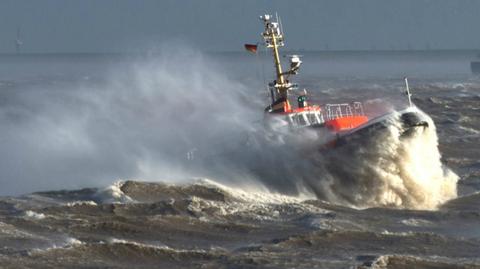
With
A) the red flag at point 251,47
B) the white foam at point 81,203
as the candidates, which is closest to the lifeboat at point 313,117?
the red flag at point 251,47

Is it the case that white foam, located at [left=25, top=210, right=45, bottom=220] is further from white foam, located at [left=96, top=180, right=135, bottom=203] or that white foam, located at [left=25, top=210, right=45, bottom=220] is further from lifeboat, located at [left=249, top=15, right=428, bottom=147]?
lifeboat, located at [left=249, top=15, right=428, bottom=147]

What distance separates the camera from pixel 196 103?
58375 millimetres

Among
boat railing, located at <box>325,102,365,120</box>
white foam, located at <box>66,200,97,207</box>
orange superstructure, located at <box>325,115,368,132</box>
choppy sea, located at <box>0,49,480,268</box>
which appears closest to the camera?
choppy sea, located at <box>0,49,480,268</box>

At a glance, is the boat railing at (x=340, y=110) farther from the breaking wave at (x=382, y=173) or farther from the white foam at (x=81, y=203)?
the white foam at (x=81, y=203)

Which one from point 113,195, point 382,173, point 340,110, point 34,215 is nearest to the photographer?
point 34,215

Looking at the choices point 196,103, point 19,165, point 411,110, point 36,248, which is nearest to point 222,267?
point 36,248

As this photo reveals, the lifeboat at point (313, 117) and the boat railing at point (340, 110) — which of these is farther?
the boat railing at point (340, 110)

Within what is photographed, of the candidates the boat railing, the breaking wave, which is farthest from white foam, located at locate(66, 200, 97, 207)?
the boat railing

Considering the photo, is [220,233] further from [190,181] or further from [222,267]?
[190,181]

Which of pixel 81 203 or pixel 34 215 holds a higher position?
pixel 81 203

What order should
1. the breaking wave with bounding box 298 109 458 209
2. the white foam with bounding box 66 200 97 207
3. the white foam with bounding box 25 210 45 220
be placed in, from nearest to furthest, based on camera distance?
1. the white foam with bounding box 25 210 45 220
2. the white foam with bounding box 66 200 97 207
3. the breaking wave with bounding box 298 109 458 209

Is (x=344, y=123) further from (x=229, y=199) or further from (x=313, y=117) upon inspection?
(x=229, y=199)

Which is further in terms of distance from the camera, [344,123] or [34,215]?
[344,123]

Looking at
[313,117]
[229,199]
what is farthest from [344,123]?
[229,199]
